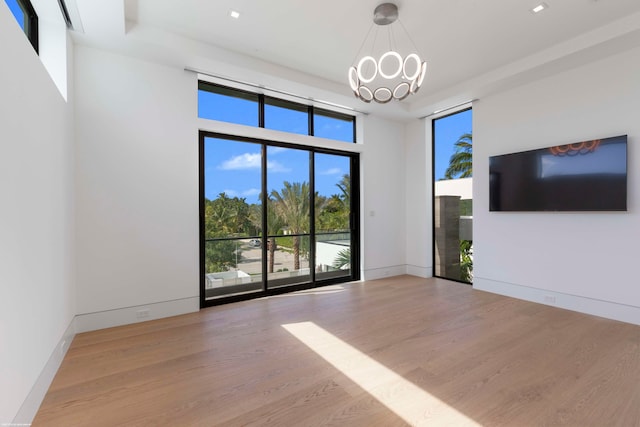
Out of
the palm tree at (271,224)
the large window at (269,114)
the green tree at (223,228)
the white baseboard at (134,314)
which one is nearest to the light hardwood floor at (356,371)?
the white baseboard at (134,314)

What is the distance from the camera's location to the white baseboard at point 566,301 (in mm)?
3438

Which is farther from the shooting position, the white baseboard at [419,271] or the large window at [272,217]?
the white baseboard at [419,271]

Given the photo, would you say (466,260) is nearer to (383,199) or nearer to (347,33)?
(383,199)

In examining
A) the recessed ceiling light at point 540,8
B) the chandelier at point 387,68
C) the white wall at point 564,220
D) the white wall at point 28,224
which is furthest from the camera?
the white wall at point 564,220

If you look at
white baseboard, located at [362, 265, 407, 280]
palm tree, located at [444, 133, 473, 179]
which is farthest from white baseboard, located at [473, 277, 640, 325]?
palm tree, located at [444, 133, 473, 179]

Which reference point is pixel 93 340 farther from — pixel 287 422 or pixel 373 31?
pixel 373 31

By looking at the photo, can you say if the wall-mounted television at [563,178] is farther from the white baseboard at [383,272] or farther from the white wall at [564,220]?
the white baseboard at [383,272]

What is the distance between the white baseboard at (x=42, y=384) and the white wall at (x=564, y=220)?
5425 millimetres

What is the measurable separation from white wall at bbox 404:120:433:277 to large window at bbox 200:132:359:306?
124 cm

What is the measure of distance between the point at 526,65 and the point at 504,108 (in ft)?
2.54

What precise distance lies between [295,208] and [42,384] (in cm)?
354

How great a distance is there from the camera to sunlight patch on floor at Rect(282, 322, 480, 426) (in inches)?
74.6

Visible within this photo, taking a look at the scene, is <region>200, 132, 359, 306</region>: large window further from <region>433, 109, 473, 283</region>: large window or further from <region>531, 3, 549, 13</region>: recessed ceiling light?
<region>531, 3, 549, 13</region>: recessed ceiling light

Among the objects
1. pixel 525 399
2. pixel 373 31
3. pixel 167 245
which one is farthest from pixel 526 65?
pixel 167 245
